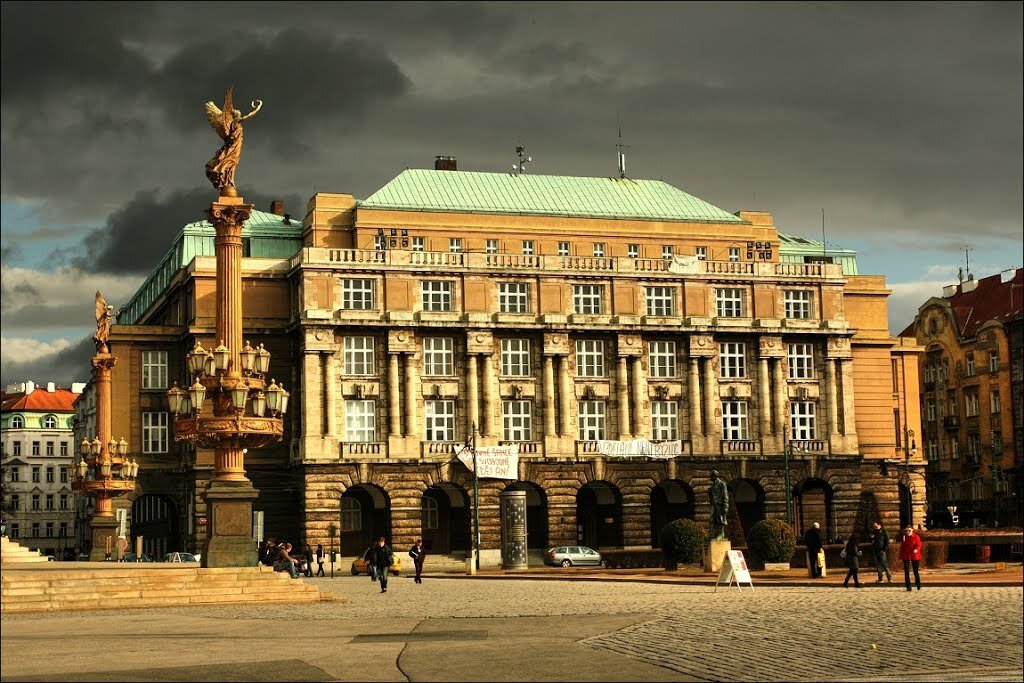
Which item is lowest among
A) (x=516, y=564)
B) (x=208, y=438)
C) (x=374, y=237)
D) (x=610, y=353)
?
(x=516, y=564)

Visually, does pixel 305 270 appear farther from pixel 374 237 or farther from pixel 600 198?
pixel 600 198

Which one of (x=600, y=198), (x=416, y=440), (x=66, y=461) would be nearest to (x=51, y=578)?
(x=416, y=440)

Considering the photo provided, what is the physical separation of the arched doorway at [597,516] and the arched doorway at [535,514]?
316cm

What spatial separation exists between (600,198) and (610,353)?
1197 centimetres

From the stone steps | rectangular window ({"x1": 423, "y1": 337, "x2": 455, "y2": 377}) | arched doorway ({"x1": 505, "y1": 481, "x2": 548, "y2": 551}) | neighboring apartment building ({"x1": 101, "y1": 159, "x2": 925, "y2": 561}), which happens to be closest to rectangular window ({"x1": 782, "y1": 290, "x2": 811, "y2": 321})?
neighboring apartment building ({"x1": 101, "y1": 159, "x2": 925, "y2": 561})

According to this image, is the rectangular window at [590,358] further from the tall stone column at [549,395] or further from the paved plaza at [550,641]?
the paved plaza at [550,641]

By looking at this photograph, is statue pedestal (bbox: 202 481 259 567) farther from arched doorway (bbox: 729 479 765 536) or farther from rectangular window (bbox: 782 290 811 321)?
rectangular window (bbox: 782 290 811 321)

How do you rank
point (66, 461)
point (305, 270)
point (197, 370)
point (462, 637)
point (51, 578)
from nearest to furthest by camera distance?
point (462, 637) < point (51, 578) < point (197, 370) < point (305, 270) < point (66, 461)

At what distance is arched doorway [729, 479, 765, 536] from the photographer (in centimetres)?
9662

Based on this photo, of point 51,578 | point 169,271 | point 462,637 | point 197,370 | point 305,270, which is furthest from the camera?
point 169,271

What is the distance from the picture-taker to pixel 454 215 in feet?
318

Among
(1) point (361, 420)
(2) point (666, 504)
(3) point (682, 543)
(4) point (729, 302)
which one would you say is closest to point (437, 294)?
(1) point (361, 420)

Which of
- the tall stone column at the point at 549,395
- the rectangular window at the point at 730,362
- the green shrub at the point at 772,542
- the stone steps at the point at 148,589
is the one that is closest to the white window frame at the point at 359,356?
the tall stone column at the point at 549,395

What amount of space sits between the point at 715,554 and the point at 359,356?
37.5 m
